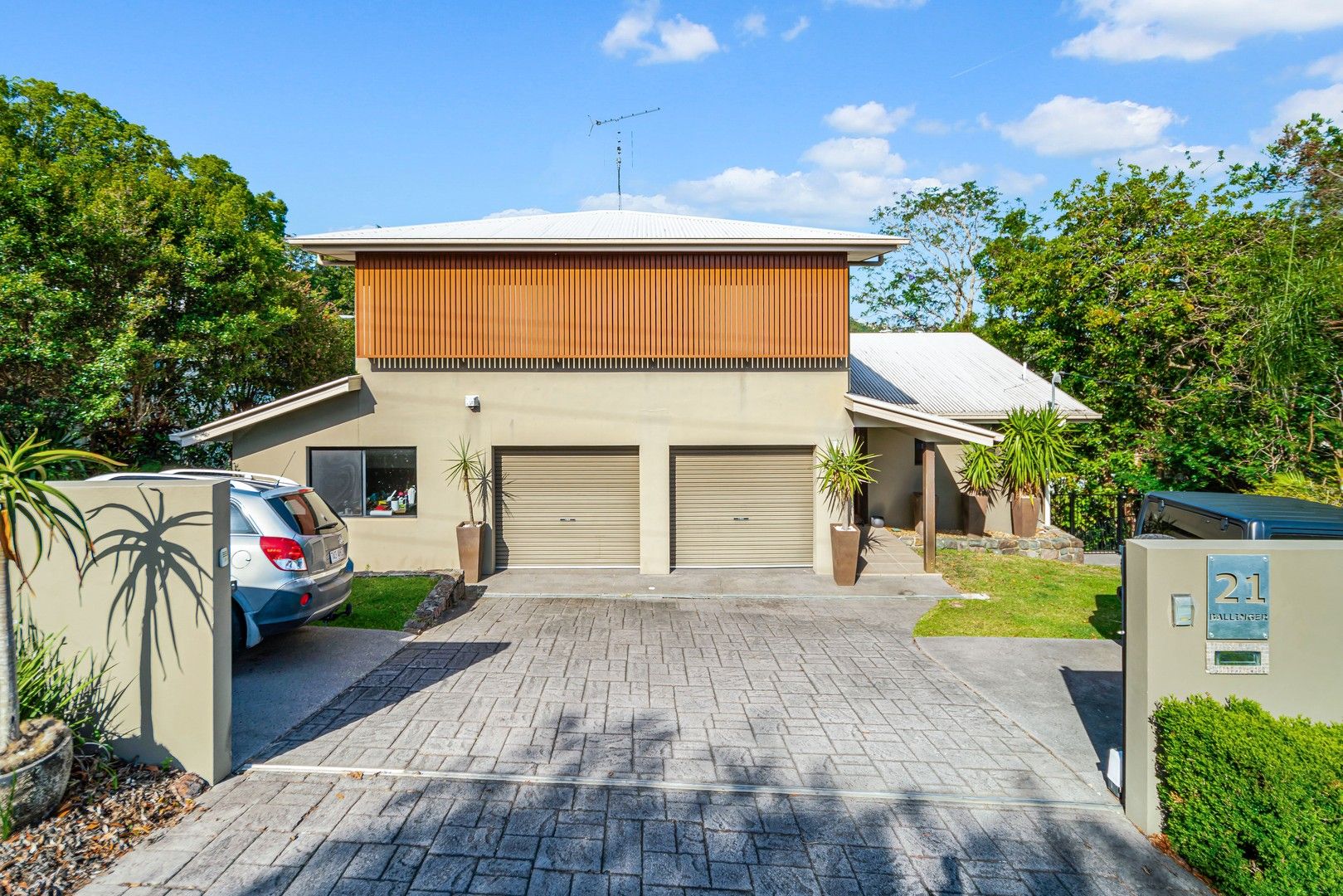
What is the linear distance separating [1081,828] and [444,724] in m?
4.64

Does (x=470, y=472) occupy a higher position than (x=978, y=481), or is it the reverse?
(x=470, y=472)

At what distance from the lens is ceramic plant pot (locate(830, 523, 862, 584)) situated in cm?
1034

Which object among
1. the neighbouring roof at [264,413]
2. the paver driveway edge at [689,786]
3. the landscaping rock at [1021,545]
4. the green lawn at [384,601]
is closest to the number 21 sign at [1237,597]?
the paver driveway edge at [689,786]

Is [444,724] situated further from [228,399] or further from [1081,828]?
[228,399]

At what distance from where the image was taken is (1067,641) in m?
7.92

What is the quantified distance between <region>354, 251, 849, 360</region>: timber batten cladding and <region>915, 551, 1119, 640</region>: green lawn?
442 cm

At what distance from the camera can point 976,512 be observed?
1405 centimetres

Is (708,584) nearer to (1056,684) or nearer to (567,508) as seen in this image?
(567,508)

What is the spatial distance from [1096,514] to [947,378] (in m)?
5.52

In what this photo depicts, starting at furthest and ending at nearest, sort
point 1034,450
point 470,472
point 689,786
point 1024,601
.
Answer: point 1034,450 < point 470,472 < point 1024,601 < point 689,786

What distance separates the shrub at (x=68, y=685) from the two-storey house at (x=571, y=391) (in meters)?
6.83

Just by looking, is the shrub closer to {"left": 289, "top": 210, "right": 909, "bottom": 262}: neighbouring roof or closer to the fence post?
{"left": 289, "top": 210, "right": 909, "bottom": 262}: neighbouring roof

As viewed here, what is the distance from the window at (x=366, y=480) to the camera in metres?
11.0

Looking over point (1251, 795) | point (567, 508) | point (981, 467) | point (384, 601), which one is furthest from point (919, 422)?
point (384, 601)
